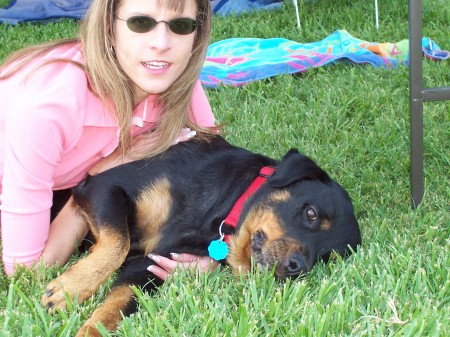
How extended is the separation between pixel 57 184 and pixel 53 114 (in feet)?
1.72

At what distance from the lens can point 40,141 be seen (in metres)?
2.92

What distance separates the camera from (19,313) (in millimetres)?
2451

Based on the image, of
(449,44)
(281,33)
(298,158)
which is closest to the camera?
(298,158)

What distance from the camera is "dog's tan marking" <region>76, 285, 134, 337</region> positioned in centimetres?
243

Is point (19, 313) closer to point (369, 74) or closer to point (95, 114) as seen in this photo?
point (95, 114)

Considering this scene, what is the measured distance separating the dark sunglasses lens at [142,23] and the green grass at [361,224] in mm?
1139

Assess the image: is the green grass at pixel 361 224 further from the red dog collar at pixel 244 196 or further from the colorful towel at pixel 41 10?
the colorful towel at pixel 41 10

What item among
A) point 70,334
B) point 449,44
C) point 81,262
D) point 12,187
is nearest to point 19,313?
point 70,334

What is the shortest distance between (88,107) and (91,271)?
2.66 feet

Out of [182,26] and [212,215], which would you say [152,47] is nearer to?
[182,26]

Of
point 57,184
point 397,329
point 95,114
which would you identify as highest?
point 95,114

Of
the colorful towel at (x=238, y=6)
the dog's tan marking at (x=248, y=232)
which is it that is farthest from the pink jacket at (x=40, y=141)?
the colorful towel at (x=238, y=6)

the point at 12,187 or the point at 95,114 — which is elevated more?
the point at 95,114

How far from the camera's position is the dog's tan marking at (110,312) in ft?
7.98
